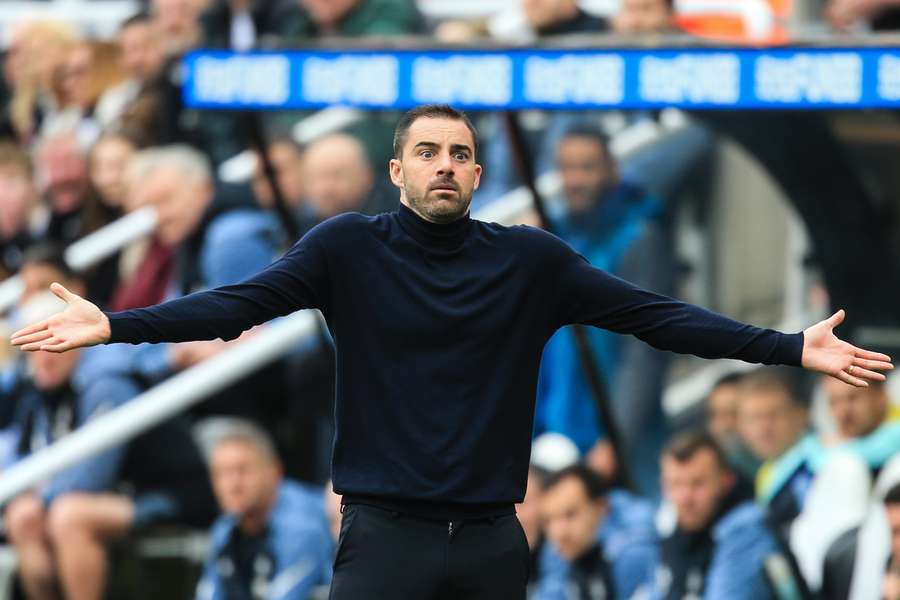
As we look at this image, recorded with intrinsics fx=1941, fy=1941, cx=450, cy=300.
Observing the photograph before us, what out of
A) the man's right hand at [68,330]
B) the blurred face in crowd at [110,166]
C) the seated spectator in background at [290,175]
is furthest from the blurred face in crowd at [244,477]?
the man's right hand at [68,330]

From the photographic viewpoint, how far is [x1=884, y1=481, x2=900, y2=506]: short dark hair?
23.9 feet

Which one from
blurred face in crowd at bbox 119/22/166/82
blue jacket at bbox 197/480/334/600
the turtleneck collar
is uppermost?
blurred face in crowd at bbox 119/22/166/82

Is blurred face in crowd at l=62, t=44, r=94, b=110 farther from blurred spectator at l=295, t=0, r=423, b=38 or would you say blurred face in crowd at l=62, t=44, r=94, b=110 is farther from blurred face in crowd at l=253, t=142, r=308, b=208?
blurred face in crowd at l=253, t=142, r=308, b=208

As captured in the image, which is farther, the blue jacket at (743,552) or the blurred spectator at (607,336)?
the blurred spectator at (607,336)

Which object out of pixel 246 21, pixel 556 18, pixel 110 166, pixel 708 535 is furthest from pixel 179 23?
pixel 708 535

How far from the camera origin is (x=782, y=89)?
710 centimetres

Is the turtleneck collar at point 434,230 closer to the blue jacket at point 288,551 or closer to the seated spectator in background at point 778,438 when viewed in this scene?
the seated spectator in background at point 778,438

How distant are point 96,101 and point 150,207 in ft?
5.84

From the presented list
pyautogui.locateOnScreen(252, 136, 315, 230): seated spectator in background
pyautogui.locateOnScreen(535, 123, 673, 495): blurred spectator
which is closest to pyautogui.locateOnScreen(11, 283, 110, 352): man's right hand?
pyautogui.locateOnScreen(535, 123, 673, 495): blurred spectator

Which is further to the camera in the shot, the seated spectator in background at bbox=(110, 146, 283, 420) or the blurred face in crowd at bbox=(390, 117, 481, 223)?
the seated spectator in background at bbox=(110, 146, 283, 420)

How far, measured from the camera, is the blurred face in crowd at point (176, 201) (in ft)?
29.2

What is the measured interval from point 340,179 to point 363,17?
847 mm

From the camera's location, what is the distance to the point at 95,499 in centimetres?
858

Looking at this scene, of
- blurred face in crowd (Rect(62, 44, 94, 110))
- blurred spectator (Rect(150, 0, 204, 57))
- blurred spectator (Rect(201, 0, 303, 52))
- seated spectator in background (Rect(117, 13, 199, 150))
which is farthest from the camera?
blurred face in crowd (Rect(62, 44, 94, 110))
